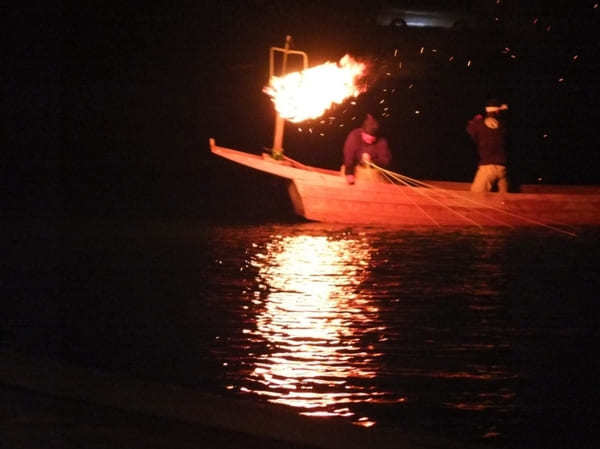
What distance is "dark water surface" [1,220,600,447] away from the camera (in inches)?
272

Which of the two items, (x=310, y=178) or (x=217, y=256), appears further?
(x=310, y=178)

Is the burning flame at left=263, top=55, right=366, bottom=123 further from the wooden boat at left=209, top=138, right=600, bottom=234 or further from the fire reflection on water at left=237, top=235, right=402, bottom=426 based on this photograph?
the fire reflection on water at left=237, top=235, right=402, bottom=426

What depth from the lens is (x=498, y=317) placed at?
9664 mm

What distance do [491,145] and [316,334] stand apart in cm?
920

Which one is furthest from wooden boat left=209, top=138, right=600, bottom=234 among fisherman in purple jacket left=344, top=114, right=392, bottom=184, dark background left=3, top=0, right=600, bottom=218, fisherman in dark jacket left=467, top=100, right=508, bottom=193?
dark background left=3, top=0, right=600, bottom=218

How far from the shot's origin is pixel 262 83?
24531 millimetres

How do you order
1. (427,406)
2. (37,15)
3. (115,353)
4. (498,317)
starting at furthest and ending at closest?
(37,15) < (498,317) < (115,353) < (427,406)

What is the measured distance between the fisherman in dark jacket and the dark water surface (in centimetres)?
261

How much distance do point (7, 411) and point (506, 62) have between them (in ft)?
67.0

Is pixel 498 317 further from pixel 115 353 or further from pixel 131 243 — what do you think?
pixel 131 243

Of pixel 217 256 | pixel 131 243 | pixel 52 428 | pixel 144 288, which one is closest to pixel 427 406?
pixel 52 428

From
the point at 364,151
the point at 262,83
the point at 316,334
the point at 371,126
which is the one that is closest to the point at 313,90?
the point at 371,126

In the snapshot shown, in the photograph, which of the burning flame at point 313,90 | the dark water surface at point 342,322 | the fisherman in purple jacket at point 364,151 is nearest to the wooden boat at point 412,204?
the fisherman in purple jacket at point 364,151

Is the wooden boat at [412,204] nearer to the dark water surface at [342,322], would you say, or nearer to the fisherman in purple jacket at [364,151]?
the fisherman in purple jacket at [364,151]
